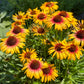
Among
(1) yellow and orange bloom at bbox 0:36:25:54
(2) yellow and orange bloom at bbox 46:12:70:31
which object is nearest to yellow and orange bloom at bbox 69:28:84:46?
(2) yellow and orange bloom at bbox 46:12:70:31

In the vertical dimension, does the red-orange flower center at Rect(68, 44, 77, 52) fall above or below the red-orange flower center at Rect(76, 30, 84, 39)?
below

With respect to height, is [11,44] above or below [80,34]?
below

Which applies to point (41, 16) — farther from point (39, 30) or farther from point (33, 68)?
point (33, 68)

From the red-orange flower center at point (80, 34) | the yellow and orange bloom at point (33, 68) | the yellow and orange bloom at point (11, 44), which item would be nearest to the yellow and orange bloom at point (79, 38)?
the red-orange flower center at point (80, 34)

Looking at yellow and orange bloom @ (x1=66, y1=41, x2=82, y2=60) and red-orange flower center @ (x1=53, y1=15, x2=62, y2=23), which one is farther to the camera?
red-orange flower center @ (x1=53, y1=15, x2=62, y2=23)

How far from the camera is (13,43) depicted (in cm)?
164

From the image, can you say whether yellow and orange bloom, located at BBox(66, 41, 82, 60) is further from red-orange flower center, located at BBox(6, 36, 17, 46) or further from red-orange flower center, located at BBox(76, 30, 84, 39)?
red-orange flower center, located at BBox(6, 36, 17, 46)

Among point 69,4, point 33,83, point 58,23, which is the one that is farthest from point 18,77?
point 69,4

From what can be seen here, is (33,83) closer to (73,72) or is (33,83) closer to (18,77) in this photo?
(18,77)

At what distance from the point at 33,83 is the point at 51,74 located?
0.52m

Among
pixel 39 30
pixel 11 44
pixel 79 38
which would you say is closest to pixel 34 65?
pixel 11 44

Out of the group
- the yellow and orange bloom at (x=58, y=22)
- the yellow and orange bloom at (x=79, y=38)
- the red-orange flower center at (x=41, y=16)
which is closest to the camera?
the yellow and orange bloom at (x=79, y=38)

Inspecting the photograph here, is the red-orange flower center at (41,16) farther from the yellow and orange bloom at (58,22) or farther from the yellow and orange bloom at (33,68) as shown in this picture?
the yellow and orange bloom at (33,68)

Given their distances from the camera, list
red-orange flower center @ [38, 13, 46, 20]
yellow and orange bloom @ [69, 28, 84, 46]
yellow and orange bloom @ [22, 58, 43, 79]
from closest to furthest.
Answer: yellow and orange bloom @ [22, 58, 43, 79] < yellow and orange bloom @ [69, 28, 84, 46] < red-orange flower center @ [38, 13, 46, 20]
